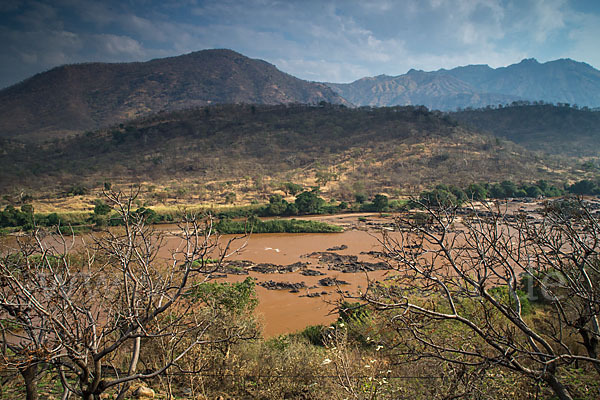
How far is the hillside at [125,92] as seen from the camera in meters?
125

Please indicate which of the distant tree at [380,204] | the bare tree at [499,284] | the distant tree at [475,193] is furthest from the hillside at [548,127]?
the bare tree at [499,284]

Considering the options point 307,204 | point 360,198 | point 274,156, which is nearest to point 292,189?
point 307,204

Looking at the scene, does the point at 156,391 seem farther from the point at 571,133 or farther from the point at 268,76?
the point at 268,76

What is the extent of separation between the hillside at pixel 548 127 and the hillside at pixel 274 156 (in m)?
16.6

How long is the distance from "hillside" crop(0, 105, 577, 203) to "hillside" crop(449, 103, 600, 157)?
16.6 metres

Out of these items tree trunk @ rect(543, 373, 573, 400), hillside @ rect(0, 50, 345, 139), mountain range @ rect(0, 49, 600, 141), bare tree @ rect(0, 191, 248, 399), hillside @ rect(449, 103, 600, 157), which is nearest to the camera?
tree trunk @ rect(543, 373, 573, 400)

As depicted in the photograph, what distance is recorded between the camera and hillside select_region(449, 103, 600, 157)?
241 feet

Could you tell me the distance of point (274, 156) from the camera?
2485 inches

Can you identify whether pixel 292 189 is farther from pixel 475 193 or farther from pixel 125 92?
pixel 125 92

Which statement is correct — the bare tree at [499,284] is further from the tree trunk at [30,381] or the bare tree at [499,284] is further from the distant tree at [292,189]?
the distant tree at [292,189]

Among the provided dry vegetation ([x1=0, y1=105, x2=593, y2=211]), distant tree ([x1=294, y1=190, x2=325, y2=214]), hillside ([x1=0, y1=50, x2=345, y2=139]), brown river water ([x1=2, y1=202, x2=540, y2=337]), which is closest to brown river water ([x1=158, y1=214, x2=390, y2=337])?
brown river water ([x1=2, y1=202, x2=540, y2=337])

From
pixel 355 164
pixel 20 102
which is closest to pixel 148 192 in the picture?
pixel 355 164

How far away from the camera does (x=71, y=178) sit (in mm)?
48688

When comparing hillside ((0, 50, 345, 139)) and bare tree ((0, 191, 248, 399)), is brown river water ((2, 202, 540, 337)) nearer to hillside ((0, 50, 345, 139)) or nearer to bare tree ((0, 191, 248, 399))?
bare tree ((0, 191, 248, 399))
